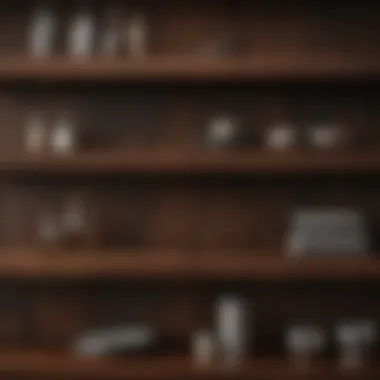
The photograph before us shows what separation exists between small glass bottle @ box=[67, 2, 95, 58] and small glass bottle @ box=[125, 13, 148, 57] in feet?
0.34

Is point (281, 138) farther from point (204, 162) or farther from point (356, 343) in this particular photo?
point (356, 343)

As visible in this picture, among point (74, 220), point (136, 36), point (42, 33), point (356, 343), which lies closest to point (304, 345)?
point (356, 343)

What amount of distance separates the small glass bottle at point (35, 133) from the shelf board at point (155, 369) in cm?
59

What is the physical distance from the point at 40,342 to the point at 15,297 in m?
0.15

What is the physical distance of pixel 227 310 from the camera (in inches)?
90.8

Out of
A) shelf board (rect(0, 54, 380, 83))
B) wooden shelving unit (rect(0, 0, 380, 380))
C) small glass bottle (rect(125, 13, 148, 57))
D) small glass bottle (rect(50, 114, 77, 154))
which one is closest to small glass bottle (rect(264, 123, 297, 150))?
wooden shelving unit (rect(0, 0, 380, 380))

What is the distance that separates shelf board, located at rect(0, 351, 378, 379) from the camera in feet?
7.13

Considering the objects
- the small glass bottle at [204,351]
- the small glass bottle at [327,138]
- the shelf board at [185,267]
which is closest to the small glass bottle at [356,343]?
the shelf board at [185,267]

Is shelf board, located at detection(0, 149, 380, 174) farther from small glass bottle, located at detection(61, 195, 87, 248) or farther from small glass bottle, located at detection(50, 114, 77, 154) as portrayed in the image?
small glass bottle, located at detection(61, 195, 87, 248)

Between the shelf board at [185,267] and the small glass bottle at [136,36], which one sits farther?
the small glass bottle at [136,36]

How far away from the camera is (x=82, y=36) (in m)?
2.37

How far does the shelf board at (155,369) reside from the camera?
2172 millimetres

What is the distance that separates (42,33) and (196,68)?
484mm

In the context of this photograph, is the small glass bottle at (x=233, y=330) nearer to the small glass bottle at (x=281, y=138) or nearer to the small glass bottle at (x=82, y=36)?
the small glass bottle at (x=281, y=138)
